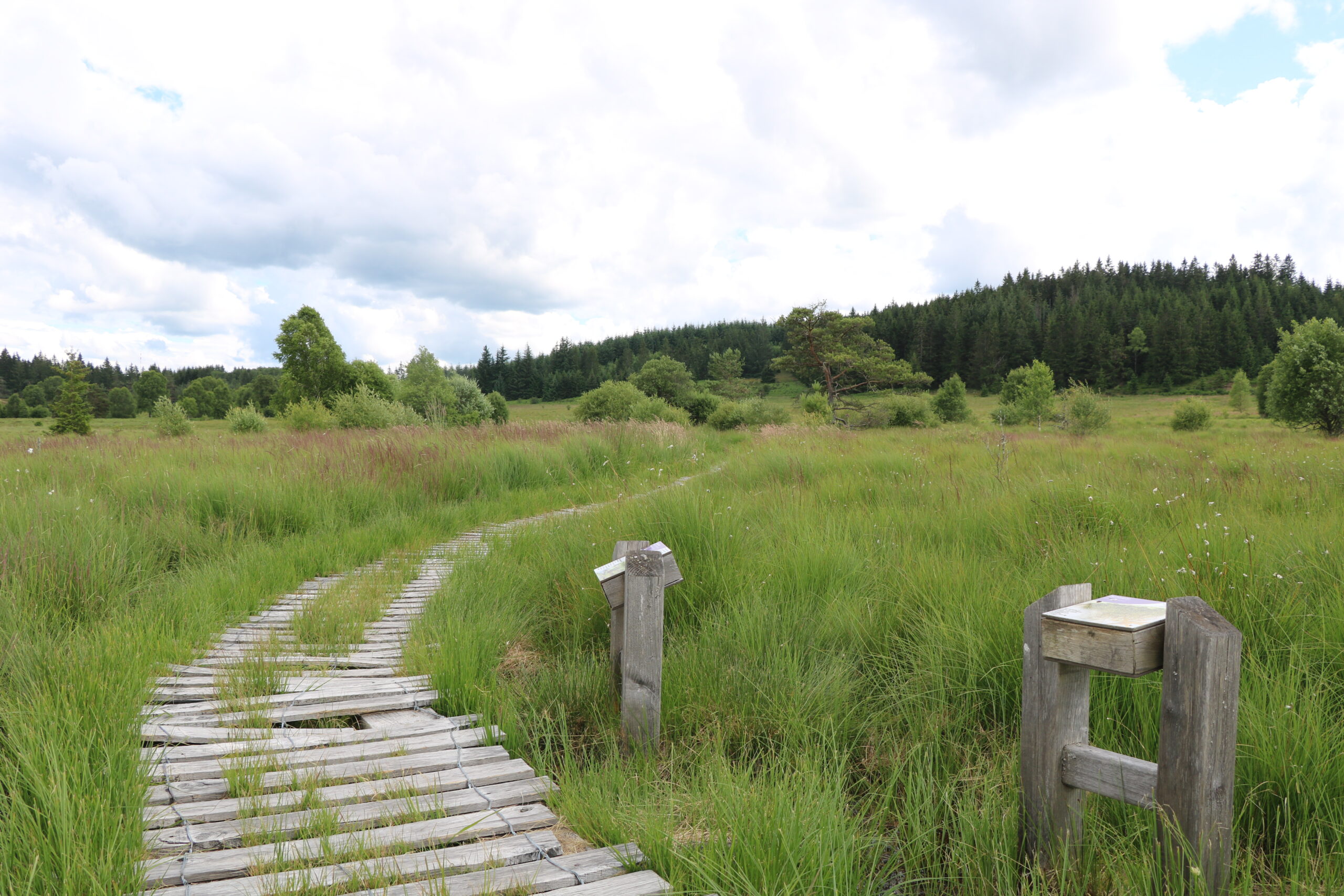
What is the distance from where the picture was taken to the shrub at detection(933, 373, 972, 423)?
42.7 m

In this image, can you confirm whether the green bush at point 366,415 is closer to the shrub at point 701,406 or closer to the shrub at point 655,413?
the shrub at point 655,413

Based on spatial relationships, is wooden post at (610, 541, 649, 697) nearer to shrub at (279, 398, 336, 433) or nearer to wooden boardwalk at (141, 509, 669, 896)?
wooden boardwalk at (141, 509, 669, 896)

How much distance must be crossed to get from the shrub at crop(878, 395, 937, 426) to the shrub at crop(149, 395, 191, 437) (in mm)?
34802

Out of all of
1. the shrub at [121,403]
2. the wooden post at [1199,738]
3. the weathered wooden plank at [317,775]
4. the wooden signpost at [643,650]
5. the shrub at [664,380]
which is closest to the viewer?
the wooden post at [1199,738]

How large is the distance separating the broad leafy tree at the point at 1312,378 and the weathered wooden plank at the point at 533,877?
101ft

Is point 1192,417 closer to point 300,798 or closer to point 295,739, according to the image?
point 295,739

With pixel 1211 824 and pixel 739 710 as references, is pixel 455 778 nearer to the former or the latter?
pixel 739 710

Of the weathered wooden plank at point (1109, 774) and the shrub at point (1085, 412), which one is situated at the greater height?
the shrub at point (1085, 412)

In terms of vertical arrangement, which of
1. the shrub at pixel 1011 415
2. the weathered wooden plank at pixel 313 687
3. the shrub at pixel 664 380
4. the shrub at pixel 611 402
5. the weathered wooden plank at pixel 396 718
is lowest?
the weathered wooden plank at pixel 396 718

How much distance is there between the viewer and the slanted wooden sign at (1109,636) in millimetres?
1732

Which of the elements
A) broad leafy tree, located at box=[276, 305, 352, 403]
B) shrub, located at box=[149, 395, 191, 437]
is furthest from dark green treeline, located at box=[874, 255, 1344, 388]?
shrub, located at box=[149, 395, 191, 437]

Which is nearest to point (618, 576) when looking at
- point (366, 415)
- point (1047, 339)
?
point (366, 415)

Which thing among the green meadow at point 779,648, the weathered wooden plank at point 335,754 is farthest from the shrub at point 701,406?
the weathered wooden plank at point 335,754

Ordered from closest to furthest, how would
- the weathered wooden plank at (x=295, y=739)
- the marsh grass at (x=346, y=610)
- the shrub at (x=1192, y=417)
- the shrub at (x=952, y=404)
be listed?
the weathered wooden plank at (x=295, y=739), the marsh grass at (x=346, y=610), the shrub at (x=1192, y=417), the shrub at (x=952, y=404)
